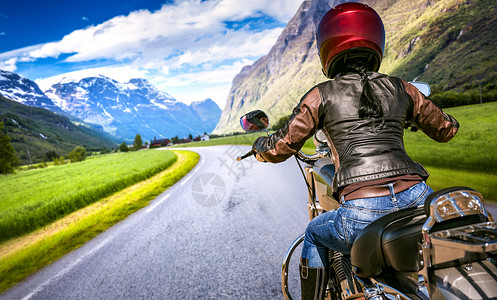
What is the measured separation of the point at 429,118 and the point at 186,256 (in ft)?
11.5

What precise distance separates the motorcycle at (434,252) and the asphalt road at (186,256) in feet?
5.65

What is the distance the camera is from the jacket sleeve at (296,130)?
1.76 m

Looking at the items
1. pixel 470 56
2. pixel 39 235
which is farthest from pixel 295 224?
pixel 470 56

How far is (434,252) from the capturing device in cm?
104

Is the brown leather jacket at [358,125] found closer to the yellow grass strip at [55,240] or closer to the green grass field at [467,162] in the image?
the yellow grass strip at [55,240]

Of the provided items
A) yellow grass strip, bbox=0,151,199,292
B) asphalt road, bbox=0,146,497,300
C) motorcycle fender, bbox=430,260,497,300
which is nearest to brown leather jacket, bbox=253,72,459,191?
motorcycle fender, bbox=430,260,497,300

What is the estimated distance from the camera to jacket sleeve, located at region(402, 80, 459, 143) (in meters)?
1.85

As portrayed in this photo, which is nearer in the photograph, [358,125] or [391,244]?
[391,244]

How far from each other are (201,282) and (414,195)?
264cm

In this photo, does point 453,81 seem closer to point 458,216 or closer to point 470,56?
point 470,56

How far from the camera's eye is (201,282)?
322 cm

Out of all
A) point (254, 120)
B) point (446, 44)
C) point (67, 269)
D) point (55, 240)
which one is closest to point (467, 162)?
point (254, 120)

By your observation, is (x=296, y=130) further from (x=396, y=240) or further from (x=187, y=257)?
(x=187, y=257)

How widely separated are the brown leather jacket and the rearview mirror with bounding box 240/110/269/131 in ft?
1.59
